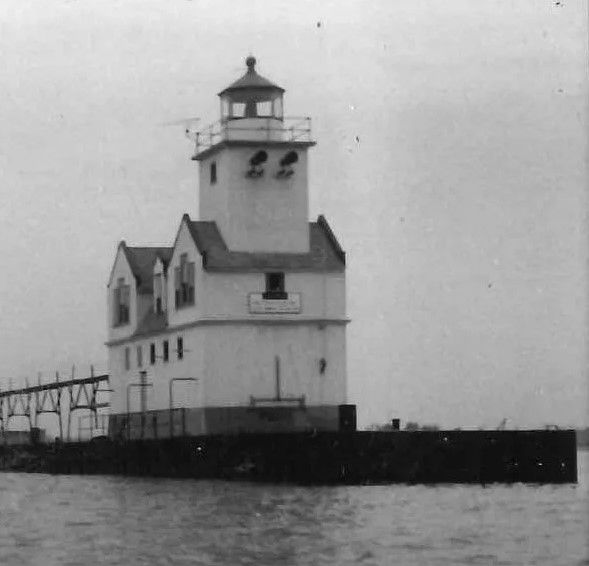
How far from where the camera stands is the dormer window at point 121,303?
66312mm

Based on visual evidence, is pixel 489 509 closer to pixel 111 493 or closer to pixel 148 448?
pixel 111 493

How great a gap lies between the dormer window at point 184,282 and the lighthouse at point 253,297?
0.04m

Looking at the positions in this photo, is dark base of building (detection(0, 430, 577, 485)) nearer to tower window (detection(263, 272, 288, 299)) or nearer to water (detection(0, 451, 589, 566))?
water (detection(0, 451, 589, 566))

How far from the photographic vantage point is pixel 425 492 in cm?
4931

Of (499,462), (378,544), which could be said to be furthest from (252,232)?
(378,544)

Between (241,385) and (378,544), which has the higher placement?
(241,385)

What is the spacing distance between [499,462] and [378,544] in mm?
19785

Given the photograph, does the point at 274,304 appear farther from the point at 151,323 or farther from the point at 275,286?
the point at 151,323

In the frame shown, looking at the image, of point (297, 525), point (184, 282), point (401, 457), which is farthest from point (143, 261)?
point (297, 525)

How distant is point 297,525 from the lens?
1476 inches

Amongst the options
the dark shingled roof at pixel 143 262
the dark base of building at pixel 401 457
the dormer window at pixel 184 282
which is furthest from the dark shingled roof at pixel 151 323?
the dark base of building at pixel 401 457

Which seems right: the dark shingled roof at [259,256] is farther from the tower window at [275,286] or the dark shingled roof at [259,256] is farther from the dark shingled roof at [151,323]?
the dark shingled roof at [151,323]

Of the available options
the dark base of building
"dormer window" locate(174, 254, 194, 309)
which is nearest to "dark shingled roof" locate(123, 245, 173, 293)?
"dormer window" locate(174, 254, 194, 309)

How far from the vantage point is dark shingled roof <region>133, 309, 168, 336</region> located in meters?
62.0
